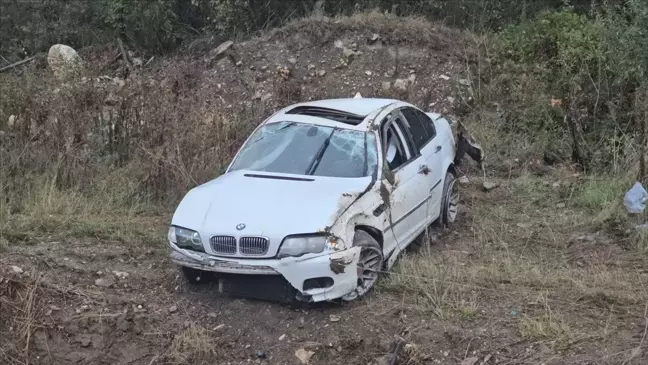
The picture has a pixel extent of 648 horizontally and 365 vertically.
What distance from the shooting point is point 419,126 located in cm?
799

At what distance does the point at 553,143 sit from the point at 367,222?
240 inches

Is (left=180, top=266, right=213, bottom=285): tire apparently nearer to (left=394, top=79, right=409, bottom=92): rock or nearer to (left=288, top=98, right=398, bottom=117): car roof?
(left=288, top=98, right=398, bottom=117): car roof

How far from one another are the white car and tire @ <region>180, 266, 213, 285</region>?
13mm

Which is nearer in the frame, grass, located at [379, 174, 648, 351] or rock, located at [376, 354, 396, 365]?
rock, located at [376, 354, 396, 365]

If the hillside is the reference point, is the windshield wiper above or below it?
above

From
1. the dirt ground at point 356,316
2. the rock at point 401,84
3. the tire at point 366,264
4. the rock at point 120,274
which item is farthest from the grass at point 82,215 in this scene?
the rock at point 401,84

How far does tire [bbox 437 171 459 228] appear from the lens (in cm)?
816

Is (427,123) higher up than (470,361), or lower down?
higher up

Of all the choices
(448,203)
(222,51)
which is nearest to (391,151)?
(448,203)

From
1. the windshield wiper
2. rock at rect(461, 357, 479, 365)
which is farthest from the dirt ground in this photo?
the windshield wiper

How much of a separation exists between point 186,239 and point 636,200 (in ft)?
16.3

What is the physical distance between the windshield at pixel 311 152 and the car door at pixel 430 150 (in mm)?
968

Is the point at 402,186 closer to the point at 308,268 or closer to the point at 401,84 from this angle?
the point at 308,268

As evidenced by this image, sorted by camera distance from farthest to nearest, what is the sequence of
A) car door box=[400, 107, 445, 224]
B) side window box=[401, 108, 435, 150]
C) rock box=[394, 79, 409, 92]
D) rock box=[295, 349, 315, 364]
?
rock box=[394, 79, 409, 92], side window box=[401, 108, 435, 150], car door box=[400, 107, 445, 224], rock box=[295, 349, 315, 364]
